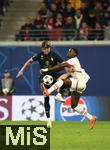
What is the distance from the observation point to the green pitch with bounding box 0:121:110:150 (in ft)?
46.3

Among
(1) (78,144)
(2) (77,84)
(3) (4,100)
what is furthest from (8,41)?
(1) (78,144)

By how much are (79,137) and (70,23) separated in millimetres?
10356

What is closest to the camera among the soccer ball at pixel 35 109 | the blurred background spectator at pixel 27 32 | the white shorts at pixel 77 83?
the white shorts at pixel 77 83

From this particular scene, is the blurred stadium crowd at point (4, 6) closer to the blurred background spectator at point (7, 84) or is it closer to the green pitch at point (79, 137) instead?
the blurred background spectator at point (7, 84)

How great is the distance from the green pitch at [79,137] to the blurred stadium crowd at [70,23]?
7004 mm

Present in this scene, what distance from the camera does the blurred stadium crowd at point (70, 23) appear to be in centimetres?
2556

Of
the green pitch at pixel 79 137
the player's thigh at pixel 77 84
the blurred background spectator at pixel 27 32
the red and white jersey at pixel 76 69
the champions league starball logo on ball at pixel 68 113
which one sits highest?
the red and white jersey at pixel 76 69

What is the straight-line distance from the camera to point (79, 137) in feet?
51.6

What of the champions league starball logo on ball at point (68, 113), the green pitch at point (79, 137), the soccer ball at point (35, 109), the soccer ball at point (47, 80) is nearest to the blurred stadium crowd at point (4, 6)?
the soccer ball at point (35, 109)

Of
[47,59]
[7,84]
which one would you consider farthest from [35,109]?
[47,59]

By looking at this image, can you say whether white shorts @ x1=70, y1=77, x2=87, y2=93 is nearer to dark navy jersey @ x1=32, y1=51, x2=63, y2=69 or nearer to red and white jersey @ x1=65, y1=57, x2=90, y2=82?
red and white jersey @ x1=65, y1=57, x2=90, y2=82

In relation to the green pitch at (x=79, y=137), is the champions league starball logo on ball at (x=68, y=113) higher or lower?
lower

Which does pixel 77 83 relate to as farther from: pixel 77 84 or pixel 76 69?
pixel 76 69

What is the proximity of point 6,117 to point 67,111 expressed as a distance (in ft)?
6.23
